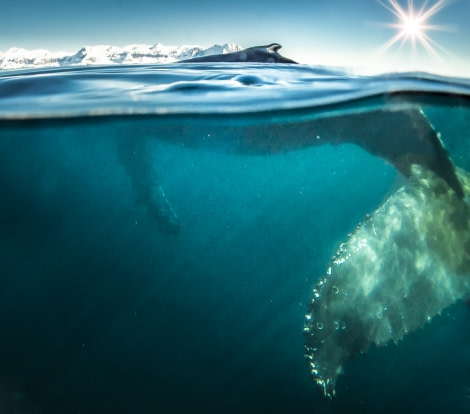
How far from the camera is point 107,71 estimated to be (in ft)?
25.5

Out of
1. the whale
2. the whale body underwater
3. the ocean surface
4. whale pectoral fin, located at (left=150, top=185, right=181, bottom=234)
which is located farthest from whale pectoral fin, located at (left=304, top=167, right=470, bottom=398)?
the whale

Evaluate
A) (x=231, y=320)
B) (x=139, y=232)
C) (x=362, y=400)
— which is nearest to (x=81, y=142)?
(x=139, y=232)

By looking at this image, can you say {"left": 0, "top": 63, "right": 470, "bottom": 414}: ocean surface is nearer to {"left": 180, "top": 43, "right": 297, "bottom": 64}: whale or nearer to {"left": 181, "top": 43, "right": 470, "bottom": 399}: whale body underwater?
{"left": 181, "top": 43, "right": 470, "bottom": 399}: whale body underwater

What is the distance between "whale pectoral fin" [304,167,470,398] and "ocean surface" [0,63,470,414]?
39 cm

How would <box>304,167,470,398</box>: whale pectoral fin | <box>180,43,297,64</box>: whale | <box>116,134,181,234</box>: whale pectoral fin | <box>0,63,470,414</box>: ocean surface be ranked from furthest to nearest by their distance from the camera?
<box>180,43,297,64</box>: whale → <box>116,134,181,234</box>: whale pectoral fin → <box>0,63,470,414</box>: ocean surface → <box>304,167,470,398</box>: whale pectoral fin

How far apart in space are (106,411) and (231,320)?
2.86m

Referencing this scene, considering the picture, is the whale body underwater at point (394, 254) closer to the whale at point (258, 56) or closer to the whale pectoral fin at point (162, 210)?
the whale pectoral fin at point (162, 210)

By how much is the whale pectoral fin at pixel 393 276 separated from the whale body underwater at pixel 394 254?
16 millimetres

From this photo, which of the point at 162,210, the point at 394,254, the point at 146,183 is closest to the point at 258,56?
the point at 146,183

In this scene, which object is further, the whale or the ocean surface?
the whale

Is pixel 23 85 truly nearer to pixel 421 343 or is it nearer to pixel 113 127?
pixel 113 127

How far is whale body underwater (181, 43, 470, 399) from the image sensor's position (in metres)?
5.82

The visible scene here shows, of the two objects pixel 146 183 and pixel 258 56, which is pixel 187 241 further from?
pixel 258 56

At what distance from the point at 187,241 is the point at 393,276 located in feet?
13.9
